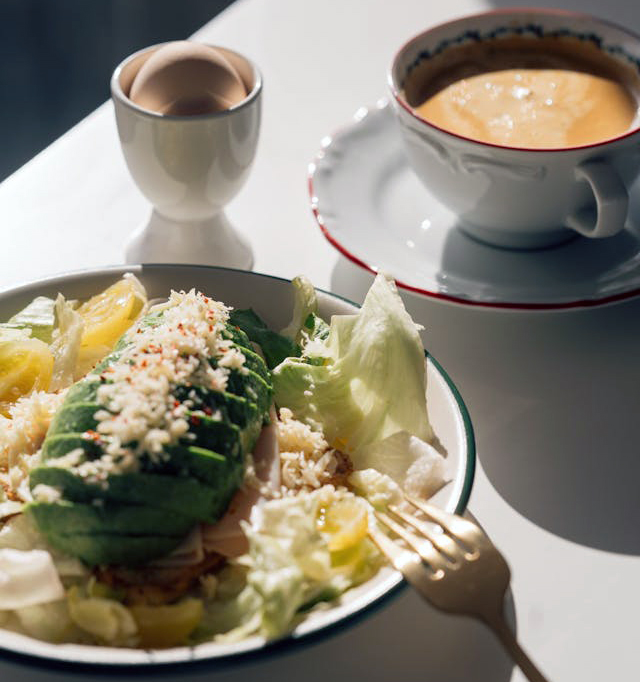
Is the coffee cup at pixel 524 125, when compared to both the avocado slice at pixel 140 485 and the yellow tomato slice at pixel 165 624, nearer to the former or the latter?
the avocado slice at pixel 140 485

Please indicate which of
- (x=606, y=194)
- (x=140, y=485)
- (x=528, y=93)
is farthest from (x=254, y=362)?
(x=528, y=93)

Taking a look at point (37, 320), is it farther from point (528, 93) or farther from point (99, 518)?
point (528, 93)

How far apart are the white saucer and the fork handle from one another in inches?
22.0

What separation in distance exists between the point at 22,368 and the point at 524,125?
2.81 feet

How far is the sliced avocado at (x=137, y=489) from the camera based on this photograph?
0.93 m

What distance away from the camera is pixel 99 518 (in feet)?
3.05

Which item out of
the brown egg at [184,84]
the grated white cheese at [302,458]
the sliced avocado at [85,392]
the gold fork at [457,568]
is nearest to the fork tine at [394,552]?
the gold fork at [457,568]

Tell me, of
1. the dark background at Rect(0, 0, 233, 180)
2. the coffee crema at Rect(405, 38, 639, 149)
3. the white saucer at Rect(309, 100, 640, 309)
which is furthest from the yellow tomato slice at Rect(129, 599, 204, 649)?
the dark background at Rect(0, 0, 233, 180)

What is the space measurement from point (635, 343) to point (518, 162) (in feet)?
1.03

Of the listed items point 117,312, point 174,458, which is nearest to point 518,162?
point 117,312

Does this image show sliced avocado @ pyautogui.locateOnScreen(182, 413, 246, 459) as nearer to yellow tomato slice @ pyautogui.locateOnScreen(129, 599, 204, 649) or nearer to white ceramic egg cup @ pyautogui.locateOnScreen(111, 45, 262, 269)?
yellow tomato slice @ pyautogui.locateOnScreen(129, 599, 204, 649)

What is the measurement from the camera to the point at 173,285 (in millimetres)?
1313

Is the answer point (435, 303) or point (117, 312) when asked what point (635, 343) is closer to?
point (435, 303)

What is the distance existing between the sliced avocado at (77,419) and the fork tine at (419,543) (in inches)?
12.3
